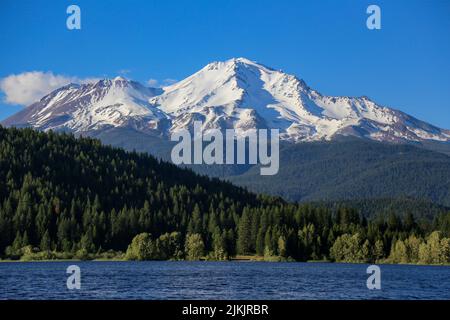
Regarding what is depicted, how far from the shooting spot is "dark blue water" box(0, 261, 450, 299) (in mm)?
105875

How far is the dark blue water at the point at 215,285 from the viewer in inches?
4168

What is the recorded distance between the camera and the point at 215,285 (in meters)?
122

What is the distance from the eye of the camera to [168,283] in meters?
124

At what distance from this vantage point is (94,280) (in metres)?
129

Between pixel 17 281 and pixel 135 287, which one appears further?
pixel 17 281

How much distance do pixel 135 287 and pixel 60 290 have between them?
37.3 feet
